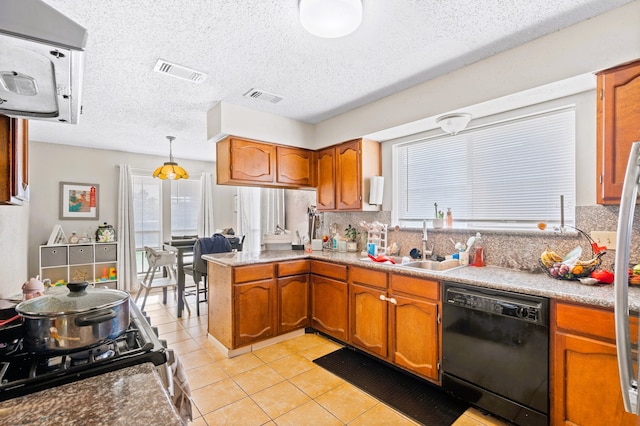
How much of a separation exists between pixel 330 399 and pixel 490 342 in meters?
1.14

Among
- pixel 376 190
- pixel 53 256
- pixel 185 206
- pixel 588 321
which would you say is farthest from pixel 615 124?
pixel 53 256

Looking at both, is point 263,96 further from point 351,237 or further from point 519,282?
point 519,282

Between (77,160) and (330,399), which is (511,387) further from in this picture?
(77,160)

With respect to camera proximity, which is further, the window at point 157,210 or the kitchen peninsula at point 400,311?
the window at point 157,210

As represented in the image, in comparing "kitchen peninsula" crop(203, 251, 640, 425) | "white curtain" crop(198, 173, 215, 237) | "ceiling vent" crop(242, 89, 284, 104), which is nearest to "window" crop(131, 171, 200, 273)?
"white curtain" crop(198, 173, 215, 237)

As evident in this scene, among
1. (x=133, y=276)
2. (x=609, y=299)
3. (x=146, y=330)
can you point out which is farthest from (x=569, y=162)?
(x=133, y=276)

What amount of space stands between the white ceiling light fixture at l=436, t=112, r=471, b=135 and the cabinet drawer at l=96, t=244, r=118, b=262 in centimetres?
521

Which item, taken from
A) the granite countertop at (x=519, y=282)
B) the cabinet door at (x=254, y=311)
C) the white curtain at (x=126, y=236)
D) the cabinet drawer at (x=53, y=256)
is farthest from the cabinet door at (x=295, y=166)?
the cabinet drawer at (x=53, y=256)

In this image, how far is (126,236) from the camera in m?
5.23

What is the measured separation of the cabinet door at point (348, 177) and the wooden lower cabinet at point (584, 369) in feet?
6.60

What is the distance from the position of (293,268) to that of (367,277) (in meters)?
0.84

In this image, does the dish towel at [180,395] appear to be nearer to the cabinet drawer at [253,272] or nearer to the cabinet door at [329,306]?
the cabinet drawer at [253,272]

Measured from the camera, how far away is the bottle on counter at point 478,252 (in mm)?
2494

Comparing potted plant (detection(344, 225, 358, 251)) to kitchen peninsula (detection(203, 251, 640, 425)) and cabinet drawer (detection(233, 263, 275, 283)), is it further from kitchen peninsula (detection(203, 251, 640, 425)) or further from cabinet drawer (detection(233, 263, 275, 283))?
cabinet drawer (detection(233, 263, 275, 283))
